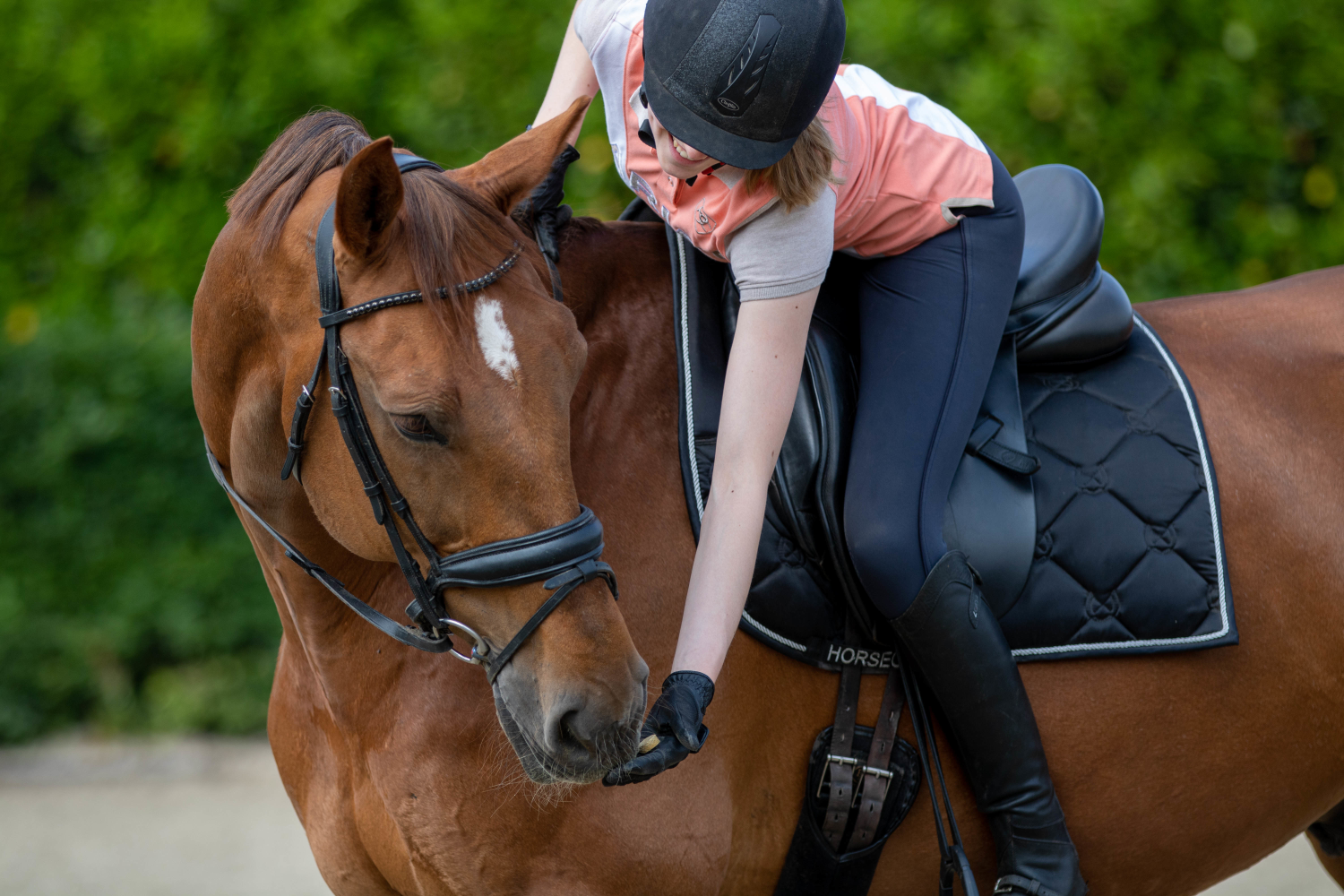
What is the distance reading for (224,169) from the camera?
4.79 metres

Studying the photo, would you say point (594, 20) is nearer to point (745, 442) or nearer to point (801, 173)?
point (801, 173)

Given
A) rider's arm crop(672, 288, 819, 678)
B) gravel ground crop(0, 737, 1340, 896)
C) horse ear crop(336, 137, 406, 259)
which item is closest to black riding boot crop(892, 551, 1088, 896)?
rider's arm crop(672, 288, 819, 678)

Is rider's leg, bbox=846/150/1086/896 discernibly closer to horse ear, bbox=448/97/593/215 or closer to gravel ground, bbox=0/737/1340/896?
horse ear, bbox=448/97/593/215

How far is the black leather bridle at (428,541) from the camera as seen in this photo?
4.94 feet

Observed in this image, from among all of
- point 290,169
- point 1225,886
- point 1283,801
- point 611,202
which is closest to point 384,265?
point 290,169

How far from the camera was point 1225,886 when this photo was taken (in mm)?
4227

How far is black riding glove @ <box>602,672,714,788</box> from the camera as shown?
154 cm

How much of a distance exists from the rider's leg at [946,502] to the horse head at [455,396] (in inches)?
23.0

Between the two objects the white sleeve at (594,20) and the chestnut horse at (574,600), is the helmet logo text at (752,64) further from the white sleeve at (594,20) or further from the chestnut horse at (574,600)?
the white sleeve at (594,20)

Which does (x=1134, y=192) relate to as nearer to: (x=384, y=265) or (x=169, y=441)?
(x=384, y=265)

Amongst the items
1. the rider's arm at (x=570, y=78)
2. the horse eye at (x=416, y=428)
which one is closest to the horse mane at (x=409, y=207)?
Answer: the horse eye at (x=416, y=428)

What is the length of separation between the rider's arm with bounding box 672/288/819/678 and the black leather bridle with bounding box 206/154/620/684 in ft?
0.62

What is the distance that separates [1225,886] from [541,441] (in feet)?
13.2

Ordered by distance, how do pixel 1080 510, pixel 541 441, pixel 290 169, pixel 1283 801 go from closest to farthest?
pixel 541 441 < pixel 290 169 < pixel 1080 510 < pixel 1283 801
